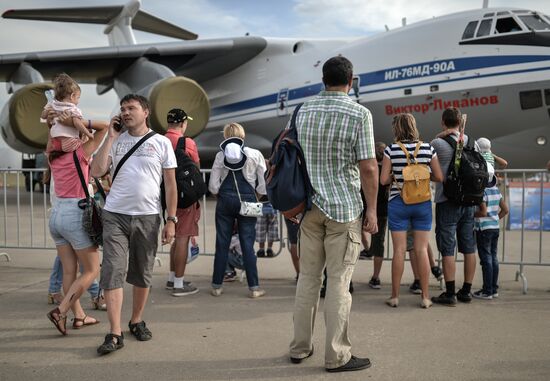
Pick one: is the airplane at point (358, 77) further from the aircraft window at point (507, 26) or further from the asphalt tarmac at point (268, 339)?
the asphalt tarmac at point (268, 339)

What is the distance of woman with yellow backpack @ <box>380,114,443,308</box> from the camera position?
4.02 m

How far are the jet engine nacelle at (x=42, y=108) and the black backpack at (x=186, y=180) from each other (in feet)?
20.4

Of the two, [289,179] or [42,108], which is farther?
[42,108]

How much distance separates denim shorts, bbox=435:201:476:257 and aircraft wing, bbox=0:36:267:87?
393 inches

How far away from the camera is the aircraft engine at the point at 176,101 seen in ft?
33.4

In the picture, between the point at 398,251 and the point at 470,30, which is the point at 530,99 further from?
the point at 398,251

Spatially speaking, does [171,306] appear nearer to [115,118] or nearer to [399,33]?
[115,118]

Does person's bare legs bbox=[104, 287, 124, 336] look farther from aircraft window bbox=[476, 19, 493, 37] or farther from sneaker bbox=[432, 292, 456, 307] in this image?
aircraft window bbox=[476, 19, 493, 37]

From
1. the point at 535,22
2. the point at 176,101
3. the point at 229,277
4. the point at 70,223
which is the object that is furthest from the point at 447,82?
the point at 70,223

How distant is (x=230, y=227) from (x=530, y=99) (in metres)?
6.03

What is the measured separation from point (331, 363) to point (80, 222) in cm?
190

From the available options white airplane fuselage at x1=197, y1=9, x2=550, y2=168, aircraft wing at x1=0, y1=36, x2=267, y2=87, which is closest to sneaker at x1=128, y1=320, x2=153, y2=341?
white airplane fuselage at x1=197, y1=9, x2=550, y2=168

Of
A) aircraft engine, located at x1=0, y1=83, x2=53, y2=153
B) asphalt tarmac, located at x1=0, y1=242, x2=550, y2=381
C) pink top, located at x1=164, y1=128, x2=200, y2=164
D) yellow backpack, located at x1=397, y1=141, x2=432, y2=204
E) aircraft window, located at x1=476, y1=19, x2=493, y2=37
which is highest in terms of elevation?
aircraft window, located at x1=476, y1=19, x2=493, y2=37

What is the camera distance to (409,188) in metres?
4.02
